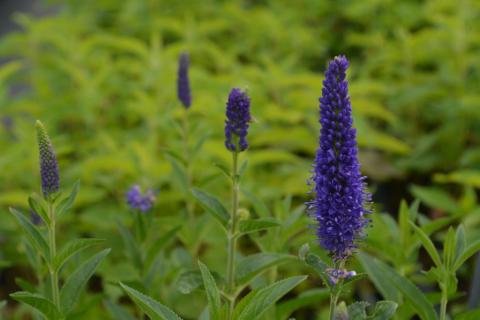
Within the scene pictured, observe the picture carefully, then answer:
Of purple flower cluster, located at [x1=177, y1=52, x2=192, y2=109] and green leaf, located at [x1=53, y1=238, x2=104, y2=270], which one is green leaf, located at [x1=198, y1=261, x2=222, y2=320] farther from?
purple flower cluster, located at [x1=177, y1=52, x2=192, y2=109]

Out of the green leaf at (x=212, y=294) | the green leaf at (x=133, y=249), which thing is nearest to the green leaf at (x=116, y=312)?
the green leaf at (x=133, y=249)

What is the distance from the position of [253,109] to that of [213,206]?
5.77 feet

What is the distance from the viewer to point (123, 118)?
4.12 meters

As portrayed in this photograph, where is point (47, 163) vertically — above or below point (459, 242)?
above

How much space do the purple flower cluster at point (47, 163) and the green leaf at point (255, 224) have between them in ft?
1.50

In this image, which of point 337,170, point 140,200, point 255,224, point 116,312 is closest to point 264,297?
point 255,224

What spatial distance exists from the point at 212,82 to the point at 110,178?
88cm

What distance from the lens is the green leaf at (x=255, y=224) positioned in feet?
5.06

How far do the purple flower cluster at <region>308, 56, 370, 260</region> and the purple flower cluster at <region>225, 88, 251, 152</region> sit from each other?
1.08 feet

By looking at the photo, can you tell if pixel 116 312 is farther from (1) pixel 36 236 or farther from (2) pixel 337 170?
(2) pixel 337 170

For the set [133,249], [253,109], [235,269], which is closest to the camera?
[235,269]

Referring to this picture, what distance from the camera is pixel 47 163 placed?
4.61 feet

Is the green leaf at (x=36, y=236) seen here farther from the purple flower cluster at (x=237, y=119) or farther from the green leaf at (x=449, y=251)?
the green leaf at (x=449, y=251)

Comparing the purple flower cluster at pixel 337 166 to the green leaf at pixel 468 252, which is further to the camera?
the green leaf at pixel 468 252
